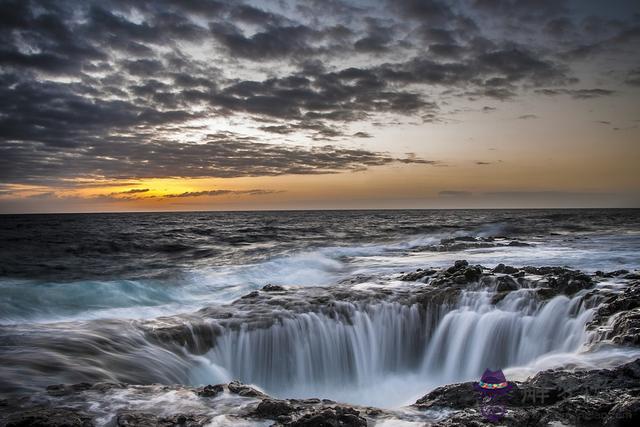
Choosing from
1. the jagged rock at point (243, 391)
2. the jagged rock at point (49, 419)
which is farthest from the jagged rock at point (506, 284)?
the jagged rock at point (49, 419)

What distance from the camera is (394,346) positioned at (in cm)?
927

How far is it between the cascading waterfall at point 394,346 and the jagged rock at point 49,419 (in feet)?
11.2

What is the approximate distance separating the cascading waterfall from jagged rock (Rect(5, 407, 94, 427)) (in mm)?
3405

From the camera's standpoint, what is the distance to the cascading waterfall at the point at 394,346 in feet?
26.7

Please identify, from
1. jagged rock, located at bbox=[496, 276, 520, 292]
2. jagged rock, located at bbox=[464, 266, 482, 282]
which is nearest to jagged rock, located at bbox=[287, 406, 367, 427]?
jagged rock, located at bbox=[496, 276, 520, 292]

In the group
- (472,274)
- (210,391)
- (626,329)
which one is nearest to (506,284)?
(472,274)

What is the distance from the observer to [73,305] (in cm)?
1416

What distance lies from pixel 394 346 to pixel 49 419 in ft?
22.0

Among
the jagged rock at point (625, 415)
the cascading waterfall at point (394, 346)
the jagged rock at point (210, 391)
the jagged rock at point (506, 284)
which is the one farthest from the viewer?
the jagged rock at point (506, 284)

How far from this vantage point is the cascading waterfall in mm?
8148

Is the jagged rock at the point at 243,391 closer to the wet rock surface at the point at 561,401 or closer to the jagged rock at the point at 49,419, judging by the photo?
the jagged rock at the point at 49,419

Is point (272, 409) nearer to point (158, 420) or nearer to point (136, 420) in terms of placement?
point (158, 420)

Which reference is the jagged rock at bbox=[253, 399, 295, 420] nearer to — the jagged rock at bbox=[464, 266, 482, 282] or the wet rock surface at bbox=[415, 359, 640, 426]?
the wet rock surface at bbox=[415, 359, 640, 426]

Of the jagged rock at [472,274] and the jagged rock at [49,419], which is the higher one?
the jagged rock at [472,274]
